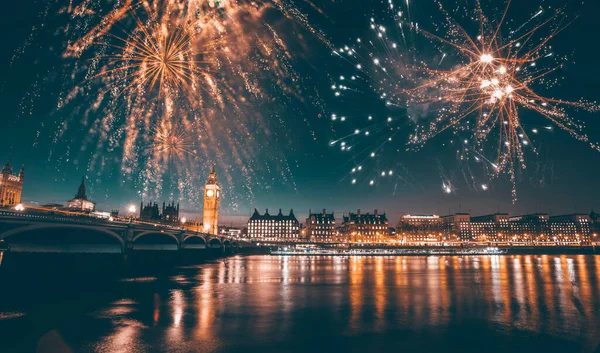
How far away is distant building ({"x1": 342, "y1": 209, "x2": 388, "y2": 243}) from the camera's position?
16625cm

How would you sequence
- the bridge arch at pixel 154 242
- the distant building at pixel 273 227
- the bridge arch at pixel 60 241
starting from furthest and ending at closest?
1. the distant building at pixel 273 227
2. the bridge arch at pixel 154 242
3. the bridge arch at pixel 60 241

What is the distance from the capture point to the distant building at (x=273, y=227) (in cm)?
18350

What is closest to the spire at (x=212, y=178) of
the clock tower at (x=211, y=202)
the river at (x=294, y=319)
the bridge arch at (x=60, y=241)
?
the clock tower at (x=211, y=202)

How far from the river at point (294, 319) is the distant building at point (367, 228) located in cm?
13863

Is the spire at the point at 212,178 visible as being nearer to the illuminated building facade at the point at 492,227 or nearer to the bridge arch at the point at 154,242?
the bridge arch at the point at 154,242

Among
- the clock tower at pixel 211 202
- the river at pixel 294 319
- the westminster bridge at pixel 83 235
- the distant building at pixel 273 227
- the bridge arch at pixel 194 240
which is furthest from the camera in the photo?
the distant building at pixel 273 227

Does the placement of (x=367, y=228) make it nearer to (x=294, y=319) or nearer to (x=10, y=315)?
(x=294, y=319)

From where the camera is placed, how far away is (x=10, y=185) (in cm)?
11594

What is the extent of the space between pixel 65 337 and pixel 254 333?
7.76 meters

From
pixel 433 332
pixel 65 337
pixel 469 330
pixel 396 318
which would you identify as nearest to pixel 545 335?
pixel 469 330

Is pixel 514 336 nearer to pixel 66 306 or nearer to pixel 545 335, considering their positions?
pixel 545 335

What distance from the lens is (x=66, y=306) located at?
20469 mm

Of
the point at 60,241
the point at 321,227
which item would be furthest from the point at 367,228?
the point at 60,241

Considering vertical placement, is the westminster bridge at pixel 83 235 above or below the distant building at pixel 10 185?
below
